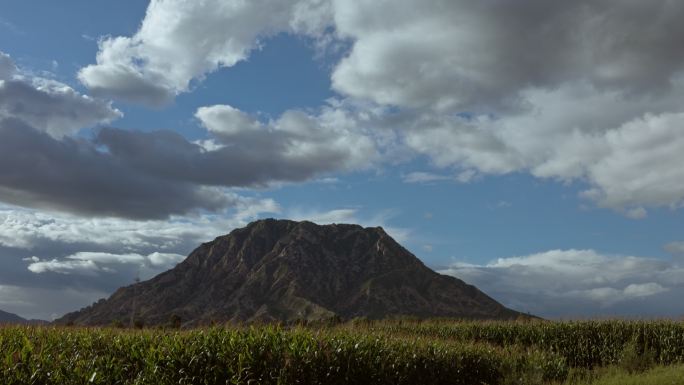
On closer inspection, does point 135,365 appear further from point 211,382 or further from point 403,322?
point 403,322

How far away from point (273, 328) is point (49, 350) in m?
6.75

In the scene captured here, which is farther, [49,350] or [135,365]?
[49,350]

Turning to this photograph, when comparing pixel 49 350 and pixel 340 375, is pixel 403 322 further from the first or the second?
pixel 49 350

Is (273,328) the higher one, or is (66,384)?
(273,328)

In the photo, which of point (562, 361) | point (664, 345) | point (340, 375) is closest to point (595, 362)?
point (664, 345)

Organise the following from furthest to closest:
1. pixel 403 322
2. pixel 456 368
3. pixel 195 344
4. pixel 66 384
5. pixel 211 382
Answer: pixel 403 322
pixel 456 368
pixel 195 344
pixel 211 382
pixel 66 384

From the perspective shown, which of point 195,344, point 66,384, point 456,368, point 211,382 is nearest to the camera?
point 66,384

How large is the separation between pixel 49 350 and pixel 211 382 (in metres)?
5.62

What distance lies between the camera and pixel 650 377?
1945 cm

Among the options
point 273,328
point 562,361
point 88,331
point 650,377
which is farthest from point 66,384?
point 562,361

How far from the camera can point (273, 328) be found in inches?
776

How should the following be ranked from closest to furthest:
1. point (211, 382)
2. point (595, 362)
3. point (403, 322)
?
1. point (211, 382)
2. point (595, 362)
3. point (403, 322)

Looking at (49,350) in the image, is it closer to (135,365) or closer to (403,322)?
(135,365)

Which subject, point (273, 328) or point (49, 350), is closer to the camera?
point (49, 350)
